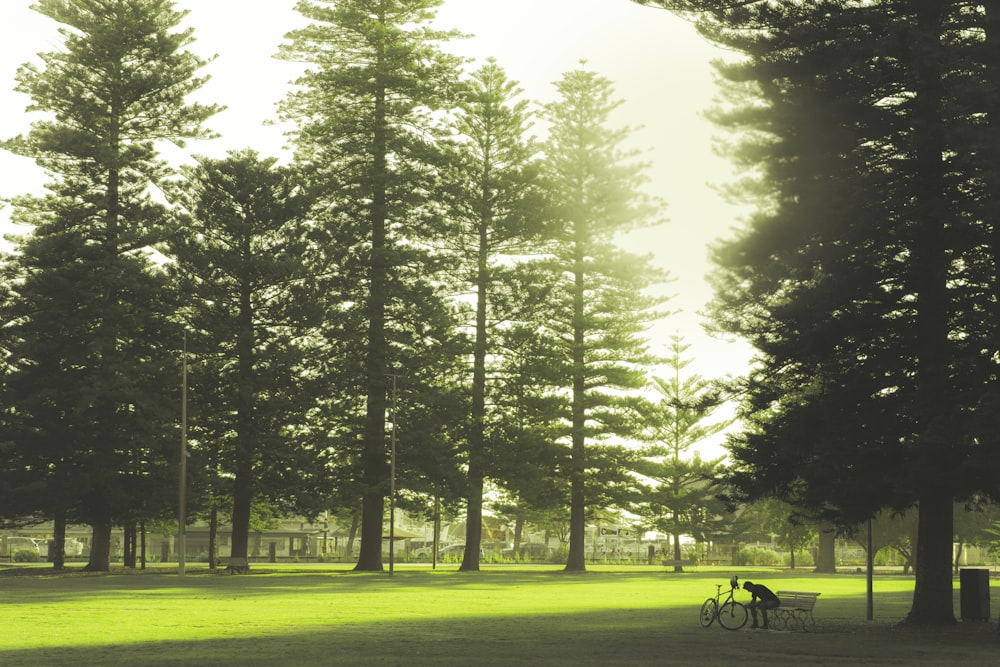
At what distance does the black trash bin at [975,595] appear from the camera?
2419 cm

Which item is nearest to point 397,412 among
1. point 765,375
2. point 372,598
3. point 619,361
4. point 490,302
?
point 490,302

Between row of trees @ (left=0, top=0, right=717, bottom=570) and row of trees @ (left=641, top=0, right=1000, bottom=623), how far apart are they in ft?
91.2

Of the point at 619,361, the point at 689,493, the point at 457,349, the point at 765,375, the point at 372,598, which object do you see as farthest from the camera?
the point at 689,493

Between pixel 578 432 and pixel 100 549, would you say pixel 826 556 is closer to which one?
pixel 578 432

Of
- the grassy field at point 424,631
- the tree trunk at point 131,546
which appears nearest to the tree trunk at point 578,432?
the tree trunk at point 131,546

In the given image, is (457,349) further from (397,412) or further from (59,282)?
(59,282)

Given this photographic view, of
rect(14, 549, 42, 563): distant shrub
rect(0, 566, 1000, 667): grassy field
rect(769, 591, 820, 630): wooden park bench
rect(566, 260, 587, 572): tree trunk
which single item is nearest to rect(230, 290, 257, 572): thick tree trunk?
rect(566, 260, 587, 572): tree trunk

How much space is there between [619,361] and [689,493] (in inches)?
562

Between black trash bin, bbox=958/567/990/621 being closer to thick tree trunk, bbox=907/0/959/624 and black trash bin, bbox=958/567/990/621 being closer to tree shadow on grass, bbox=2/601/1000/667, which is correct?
tree shadow on grass, bbox=2/601/1000/667

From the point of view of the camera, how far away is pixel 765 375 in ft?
82.3

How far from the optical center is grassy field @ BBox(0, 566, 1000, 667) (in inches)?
648

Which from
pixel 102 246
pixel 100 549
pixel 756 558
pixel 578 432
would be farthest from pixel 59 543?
pixel 756 558

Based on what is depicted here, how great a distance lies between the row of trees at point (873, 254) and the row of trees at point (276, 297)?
2779 centimetres

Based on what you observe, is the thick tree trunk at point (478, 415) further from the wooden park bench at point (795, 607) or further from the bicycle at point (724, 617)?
the wooden park bench at point (795, 607)
